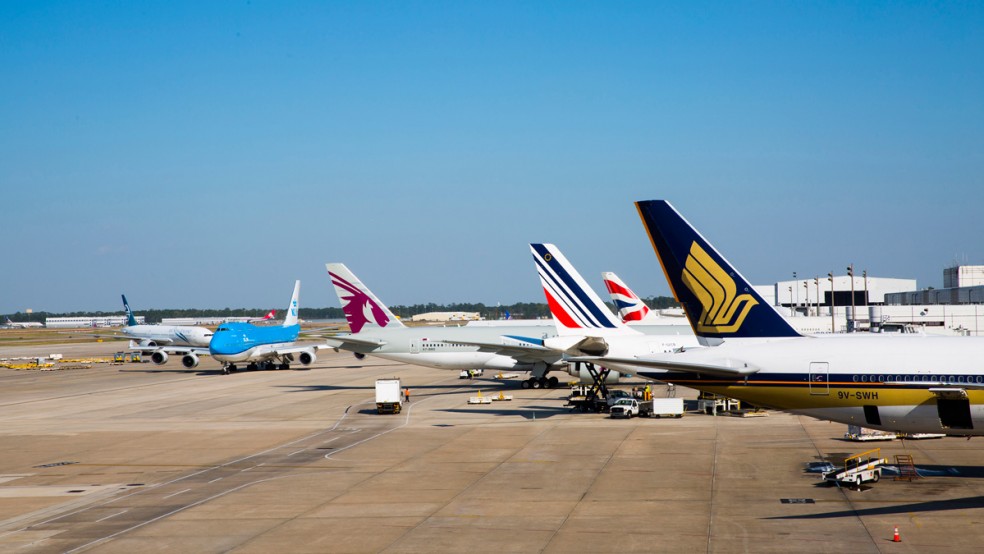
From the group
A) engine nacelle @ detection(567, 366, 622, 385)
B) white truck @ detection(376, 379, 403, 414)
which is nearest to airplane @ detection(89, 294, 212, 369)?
white truck @ detection(376, 379, 403, 414)

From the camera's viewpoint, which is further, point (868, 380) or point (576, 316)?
point (576, 316)

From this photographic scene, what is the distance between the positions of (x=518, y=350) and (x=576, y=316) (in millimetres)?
12914

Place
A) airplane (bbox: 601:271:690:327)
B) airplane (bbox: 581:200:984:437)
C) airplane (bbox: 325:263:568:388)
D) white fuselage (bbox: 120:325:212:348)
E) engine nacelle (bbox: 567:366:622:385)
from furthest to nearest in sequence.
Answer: white fuselage (bbox: 120:325:212:348) < airplane (bbox: 601:271:690:327) < airplane (bbox: 325:263:568:388) < engine nacelle (bbox: 567:366:622:385) < airplane (bbox: 581:200:984:437)

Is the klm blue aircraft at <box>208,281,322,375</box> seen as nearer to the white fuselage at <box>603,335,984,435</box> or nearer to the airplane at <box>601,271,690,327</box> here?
the airplane at <box>601,271,690,327</box>

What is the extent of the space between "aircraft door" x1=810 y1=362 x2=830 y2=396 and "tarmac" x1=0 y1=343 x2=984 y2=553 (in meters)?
3.22

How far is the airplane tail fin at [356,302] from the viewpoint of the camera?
6794cm

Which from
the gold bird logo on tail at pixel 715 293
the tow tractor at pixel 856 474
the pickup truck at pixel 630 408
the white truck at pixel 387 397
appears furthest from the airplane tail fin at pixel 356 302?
the tow tractor at pixel 856 474

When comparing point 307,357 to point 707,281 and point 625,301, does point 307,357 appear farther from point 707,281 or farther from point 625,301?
point 707,281

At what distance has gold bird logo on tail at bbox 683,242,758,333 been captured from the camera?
29312 millimetres

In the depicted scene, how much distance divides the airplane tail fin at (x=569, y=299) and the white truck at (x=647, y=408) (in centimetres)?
449

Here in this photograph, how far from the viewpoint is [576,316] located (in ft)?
167

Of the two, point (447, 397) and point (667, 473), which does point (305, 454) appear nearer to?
point (667, 473)

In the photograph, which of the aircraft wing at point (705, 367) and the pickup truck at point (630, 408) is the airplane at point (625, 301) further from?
the aircraft wing at point (705, 367)

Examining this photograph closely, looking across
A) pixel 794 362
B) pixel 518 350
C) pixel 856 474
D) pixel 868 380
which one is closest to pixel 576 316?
pixel 518 350
